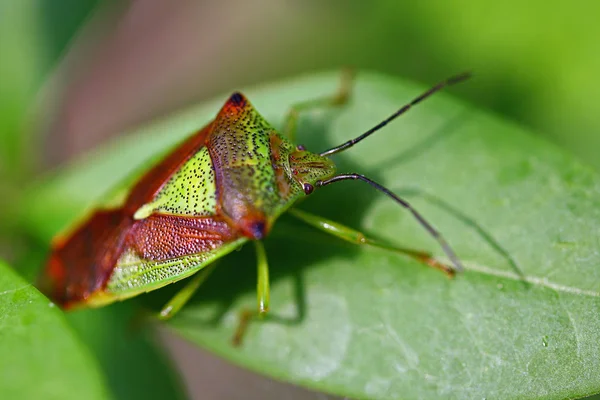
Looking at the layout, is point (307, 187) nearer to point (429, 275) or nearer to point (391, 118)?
point (391, 118)

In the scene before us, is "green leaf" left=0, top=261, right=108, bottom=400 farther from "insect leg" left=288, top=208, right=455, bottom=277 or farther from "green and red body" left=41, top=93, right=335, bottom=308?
"insect leg" left=288, top=208, right=455, bottom=277

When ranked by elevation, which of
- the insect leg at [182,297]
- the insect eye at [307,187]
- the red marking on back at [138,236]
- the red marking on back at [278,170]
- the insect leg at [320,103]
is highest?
the insect leg at [320,103]

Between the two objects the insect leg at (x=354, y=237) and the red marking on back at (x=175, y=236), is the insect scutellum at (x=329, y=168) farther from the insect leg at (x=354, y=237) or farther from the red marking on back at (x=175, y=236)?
the red marking on back at (x=175, y=236)

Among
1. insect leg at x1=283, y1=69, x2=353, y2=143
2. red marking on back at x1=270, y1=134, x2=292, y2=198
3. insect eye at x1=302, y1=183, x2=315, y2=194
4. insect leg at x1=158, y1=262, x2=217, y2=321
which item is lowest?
insect leg at x1=158, y1=262, x2=217, y2=321

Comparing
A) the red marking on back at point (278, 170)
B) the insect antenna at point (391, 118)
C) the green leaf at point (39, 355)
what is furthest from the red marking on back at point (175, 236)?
the green leaf at point (39, 355)

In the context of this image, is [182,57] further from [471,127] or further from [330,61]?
[471,127]

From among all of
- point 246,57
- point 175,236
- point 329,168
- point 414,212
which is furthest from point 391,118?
point 246,57

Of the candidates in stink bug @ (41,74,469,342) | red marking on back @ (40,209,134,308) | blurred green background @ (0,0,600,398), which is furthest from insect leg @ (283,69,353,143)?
blurred green background @ (0,0,600,398)
